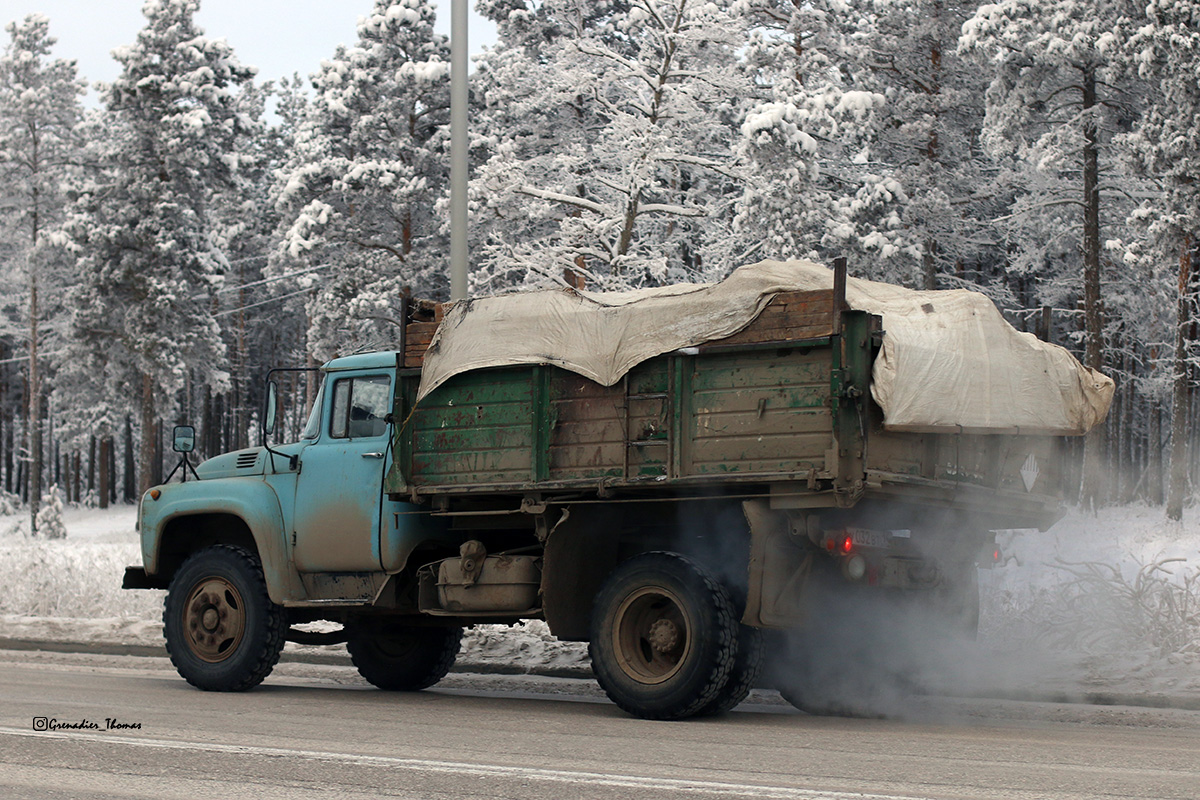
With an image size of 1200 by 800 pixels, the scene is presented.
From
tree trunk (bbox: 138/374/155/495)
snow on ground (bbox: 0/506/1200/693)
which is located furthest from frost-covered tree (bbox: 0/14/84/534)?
snow on ground (bbox: 0/506/1200/693)

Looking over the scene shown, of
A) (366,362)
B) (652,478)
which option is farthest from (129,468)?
(652,478)

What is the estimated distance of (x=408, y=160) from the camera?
126 ft

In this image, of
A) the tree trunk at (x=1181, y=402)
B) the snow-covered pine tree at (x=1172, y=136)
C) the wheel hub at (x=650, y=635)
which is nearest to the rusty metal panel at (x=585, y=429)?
the wheel hub at (x=650, y=635)

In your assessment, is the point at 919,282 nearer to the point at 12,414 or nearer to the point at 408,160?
the point at 408,160

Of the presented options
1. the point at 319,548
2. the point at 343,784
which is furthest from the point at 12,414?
the point at 343,784

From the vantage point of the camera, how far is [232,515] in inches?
465

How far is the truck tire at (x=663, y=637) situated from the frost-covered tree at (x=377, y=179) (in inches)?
1080

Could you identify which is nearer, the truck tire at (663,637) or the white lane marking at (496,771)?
the white lane marking at (496,771)

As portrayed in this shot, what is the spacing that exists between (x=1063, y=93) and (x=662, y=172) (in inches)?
461

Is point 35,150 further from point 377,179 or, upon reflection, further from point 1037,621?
point 1037,621

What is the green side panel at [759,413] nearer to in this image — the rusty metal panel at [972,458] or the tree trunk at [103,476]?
the rusty metal panel at [972,458]

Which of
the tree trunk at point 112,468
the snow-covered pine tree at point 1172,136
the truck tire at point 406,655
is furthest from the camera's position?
the tree trunk at point 112,468

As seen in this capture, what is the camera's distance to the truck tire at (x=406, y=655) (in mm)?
12242

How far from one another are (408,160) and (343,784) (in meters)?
33.4
